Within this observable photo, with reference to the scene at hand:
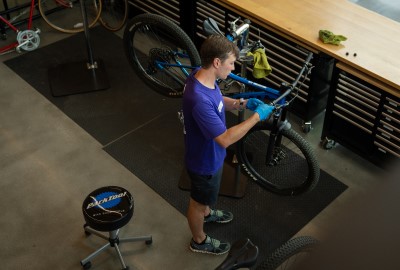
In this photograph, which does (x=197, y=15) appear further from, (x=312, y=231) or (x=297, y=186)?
(x=312, y=231)

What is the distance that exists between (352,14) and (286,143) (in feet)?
3.73

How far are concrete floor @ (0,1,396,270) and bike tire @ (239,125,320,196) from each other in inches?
9.5

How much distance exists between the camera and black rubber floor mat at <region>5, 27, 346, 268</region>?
349cm

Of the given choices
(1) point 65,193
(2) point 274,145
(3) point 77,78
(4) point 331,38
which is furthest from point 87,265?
(4) point 331,38

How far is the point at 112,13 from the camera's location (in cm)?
550

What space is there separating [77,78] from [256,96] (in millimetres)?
2116

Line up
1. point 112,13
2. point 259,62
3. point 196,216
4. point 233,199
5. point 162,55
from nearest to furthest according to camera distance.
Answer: point 196,216 → point 259,62 → point 233,199 → point 162,55 → point 112,13

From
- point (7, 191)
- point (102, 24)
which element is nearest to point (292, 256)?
point (7, 191)

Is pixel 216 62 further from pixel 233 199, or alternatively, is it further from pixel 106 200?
pixel 233 199

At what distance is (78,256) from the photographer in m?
3.23

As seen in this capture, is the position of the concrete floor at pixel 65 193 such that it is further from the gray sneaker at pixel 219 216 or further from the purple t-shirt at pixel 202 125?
the purple t-shirt at pixel 202 125

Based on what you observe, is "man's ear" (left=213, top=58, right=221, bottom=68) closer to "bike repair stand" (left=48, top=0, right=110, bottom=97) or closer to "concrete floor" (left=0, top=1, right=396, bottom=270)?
"concrete floor" (left=0, top=1, right=396, bottom=270)

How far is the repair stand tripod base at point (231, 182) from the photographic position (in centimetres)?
365

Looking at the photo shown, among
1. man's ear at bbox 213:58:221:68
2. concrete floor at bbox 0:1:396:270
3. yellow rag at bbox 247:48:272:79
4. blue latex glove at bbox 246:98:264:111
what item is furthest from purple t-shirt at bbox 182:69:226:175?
concrete floor at bbox 0:1:396:270
